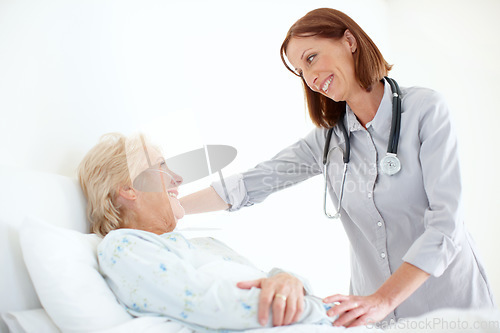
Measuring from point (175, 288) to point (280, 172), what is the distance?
78cm

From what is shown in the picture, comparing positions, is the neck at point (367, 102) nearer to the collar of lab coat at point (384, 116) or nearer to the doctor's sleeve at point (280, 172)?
the collar of lab coat at point (384, 116)

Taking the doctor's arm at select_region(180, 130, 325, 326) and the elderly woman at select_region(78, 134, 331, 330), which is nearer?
the elderly woman at select_region(78, 134, 331, 330)

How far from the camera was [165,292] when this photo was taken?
0.91 meters

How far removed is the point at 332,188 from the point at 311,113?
12.5 inches

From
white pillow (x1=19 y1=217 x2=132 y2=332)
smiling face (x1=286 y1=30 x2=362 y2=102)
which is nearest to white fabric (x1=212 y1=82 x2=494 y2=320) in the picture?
smiling face (x1=286 y1=30 x2=362 y2=102)

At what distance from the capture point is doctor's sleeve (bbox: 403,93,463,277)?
1.06m

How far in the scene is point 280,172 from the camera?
5.18 feet

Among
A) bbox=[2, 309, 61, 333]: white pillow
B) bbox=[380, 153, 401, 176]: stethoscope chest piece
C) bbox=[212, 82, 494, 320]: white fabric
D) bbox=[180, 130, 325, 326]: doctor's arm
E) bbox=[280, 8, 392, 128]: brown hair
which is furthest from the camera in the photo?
bbox=[180, 130, 325, 326]: doctor's arm

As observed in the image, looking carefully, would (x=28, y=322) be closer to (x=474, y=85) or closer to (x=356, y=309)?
(x=356, y=309)

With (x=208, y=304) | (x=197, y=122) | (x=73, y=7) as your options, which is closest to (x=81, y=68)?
(x=73, y=7)

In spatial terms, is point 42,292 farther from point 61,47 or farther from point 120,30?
point 120,30

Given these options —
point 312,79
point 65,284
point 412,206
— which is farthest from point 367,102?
point 65,284

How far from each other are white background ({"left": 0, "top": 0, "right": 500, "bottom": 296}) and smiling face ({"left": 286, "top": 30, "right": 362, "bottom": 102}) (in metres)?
0.44

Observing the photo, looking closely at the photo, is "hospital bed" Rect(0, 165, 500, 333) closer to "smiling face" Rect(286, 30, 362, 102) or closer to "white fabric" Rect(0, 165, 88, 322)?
"white fabric" Rect(0, 165, 88, 322)
